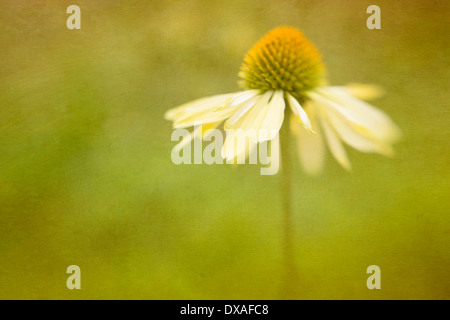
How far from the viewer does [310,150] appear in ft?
3.10

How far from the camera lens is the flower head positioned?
2.44 feet

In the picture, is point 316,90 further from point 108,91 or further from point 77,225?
point 77,225

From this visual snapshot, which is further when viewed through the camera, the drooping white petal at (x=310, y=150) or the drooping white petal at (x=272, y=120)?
the drooping white petal at (x=310, y=150)

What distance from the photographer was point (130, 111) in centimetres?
98

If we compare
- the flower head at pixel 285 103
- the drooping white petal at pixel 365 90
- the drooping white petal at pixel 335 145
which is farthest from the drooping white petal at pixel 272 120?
the drooping white petal at pixel 365 90

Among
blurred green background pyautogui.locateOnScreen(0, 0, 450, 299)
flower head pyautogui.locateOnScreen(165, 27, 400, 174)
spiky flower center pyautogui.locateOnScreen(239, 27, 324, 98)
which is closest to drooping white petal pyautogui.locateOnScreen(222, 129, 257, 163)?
flower head pyautogui.locateOnScreen(165, 27, 400, 174)

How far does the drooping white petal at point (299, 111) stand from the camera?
2.25ft

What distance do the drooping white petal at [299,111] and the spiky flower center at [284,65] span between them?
0.11ft

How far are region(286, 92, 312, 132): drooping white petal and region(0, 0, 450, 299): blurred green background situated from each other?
0.24 meters

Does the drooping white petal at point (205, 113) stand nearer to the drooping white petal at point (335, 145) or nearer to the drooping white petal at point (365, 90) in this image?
the drooping white petal at point (335, 145)

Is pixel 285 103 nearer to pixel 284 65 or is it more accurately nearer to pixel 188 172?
pixel 284 65

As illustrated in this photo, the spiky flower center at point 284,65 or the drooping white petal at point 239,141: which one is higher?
the spiky flower center at point 284,65
